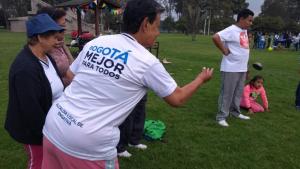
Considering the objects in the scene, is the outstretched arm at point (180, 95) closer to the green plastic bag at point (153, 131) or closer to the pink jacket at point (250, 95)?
the green plastic bag at point (153, 131)

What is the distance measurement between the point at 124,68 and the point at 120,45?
0.17 metres

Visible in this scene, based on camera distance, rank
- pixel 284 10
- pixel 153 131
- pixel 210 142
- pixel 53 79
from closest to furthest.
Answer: pixel 53 79 < pixel 153 131 < pixel 210 142 < pixel 284 10

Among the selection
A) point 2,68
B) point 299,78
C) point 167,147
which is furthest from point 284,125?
point 2,68

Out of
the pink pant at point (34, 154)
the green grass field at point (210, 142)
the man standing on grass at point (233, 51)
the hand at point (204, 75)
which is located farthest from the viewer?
the man standing on grass at point (233, 51)

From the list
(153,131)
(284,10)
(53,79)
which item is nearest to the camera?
(53,79)

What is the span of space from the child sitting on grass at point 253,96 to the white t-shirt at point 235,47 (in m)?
1.37

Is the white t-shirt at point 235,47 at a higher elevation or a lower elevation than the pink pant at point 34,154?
higher

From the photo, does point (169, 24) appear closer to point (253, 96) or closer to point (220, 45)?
point (253, 96)

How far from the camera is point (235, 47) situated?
5.73 meters

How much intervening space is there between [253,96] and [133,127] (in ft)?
11.8

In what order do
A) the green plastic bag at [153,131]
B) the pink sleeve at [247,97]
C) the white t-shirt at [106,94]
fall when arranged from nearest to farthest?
the white t-shirt at [106,94]
the green plastic bag at [153,131]
the pink sleeve at [247,97]

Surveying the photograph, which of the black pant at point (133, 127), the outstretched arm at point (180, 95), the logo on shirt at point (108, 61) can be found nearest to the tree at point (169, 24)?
the black pant at point (133, 127)

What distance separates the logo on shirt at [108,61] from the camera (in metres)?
1.96

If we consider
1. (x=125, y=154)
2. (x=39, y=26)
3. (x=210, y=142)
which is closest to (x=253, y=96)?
(x=210, y=142)
